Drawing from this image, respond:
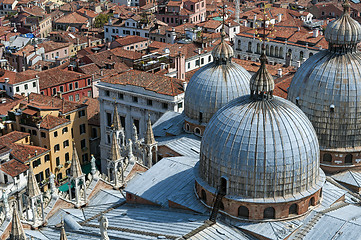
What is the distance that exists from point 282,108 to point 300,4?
4256 inches

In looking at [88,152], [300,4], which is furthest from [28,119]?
[300,4]

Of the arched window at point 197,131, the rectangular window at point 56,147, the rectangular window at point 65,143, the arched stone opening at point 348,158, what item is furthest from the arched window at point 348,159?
the rectangular window at point 65,143

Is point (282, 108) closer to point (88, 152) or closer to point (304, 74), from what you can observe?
point (304, 74)

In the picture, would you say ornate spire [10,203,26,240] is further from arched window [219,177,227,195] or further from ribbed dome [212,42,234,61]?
ribbed dome [212,42,234,61]

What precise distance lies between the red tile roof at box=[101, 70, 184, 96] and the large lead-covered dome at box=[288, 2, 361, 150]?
1759cm

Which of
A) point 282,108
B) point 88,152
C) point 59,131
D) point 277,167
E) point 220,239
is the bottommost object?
point 88,152

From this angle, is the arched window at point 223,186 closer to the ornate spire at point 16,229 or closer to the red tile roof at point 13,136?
the ornate spire at point 16,229

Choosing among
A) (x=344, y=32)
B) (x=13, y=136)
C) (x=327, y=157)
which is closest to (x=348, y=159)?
(x=327, y=157)

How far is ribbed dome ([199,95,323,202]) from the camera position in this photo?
1114 inches

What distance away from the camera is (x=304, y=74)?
3666cm

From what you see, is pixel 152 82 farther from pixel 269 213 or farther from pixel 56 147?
pixel 269 213

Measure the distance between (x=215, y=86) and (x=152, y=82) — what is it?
13.7m

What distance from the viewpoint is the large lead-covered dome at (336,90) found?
35.0m

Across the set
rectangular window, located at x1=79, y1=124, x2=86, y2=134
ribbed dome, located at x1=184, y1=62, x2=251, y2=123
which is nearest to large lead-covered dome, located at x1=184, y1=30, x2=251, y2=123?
ribbed dome, located at x1=184, y1=62, x2=251, y2=123
